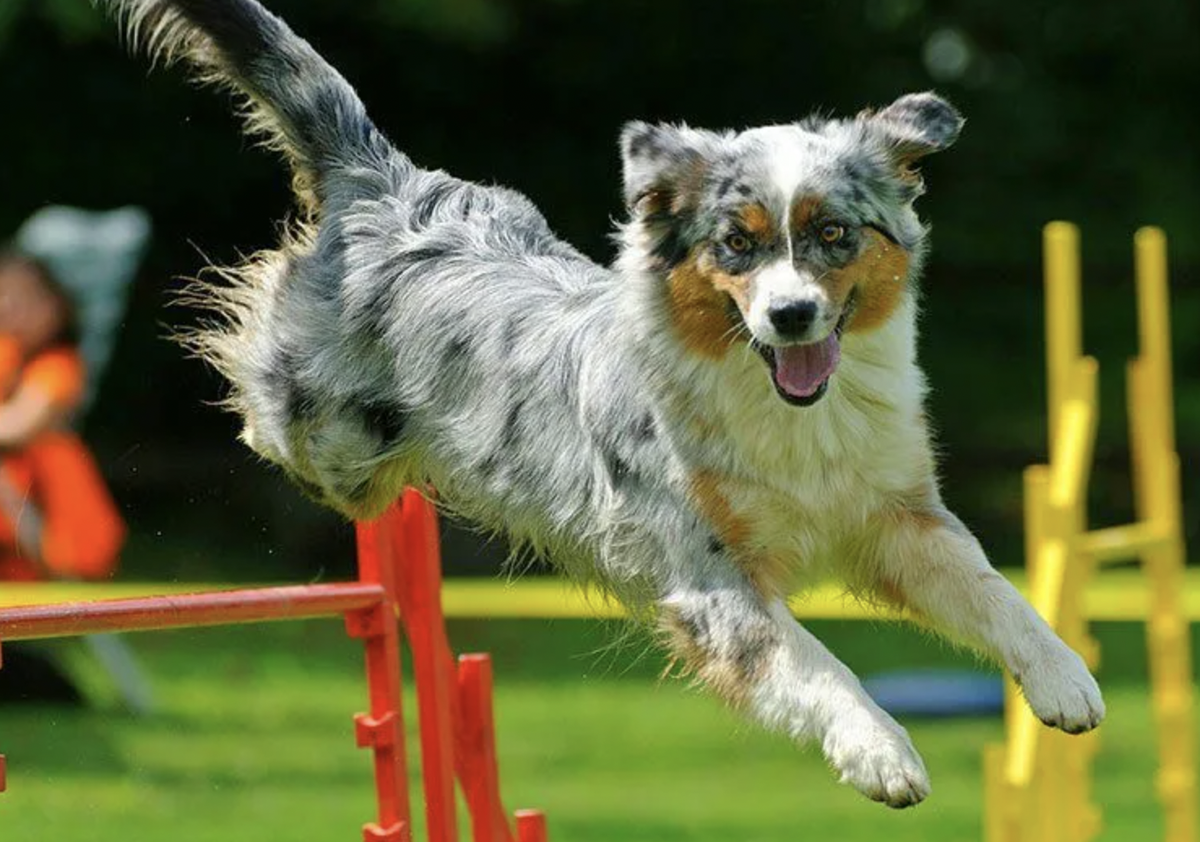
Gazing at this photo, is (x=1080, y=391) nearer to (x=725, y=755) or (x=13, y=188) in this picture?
(x=725, y=755)

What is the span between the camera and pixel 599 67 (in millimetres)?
16938

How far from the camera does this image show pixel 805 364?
4.64 m

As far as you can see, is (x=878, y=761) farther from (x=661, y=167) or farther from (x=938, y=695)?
(x=938, y=695)

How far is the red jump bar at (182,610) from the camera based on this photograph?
4445 mm

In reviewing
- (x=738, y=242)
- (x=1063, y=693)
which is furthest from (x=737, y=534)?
(x=1063, y=693)

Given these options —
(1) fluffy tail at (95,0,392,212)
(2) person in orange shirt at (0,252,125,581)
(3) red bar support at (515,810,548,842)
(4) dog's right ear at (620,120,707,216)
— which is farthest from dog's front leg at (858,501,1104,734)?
(2) person in orange shirt at (0,252,125,581)

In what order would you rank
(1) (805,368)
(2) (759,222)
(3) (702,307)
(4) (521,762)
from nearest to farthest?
1. (2) (759,222)
2. (1) (805,368)
3. (3) (702,307)
4. (4) (521,762)

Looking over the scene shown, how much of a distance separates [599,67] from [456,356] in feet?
38.4

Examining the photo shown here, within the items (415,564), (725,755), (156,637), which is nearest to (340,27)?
(156,637)

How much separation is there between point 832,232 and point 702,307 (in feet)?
1.08

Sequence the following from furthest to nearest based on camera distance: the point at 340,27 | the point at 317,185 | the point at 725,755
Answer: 1. the point at 340,27
2. the point at 725,755
3. the point at 317,185

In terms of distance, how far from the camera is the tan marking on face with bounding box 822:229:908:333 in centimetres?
458

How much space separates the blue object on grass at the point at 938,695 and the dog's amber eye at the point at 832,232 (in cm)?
739

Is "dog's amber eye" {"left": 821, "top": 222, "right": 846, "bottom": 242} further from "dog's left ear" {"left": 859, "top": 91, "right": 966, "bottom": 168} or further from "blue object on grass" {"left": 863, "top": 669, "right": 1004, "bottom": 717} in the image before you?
"blue object on grass" {"left": 863, "top": 669, "right": 1004, "bottom": 717}
